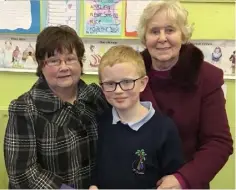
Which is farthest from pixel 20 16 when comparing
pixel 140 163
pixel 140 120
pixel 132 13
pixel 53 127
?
pixel 140 163

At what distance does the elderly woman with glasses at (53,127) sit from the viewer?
45.4 inches

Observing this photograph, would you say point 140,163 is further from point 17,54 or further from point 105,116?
point 17,54

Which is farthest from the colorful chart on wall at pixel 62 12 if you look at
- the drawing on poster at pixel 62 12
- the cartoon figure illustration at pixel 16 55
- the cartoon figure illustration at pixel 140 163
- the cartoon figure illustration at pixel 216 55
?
the cartoon figure illustration at pixel 140 163

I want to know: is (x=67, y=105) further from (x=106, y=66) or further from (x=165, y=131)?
(x=165, y=131)

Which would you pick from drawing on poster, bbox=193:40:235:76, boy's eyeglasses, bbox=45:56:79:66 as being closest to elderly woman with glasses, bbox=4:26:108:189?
boy's eyeglasses, bbox=45:56:79:66

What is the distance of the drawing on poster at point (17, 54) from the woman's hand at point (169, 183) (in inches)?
39.4

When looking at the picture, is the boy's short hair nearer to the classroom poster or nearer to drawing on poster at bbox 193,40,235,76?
the classroom poster

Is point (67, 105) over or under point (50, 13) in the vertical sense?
under

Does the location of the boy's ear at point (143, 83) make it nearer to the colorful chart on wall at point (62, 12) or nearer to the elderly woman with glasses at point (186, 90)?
the elderly woman with glasses at point (186, 90)

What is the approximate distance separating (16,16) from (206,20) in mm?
985

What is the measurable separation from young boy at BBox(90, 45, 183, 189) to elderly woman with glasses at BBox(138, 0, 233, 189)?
10cm

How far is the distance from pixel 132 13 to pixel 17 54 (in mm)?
655

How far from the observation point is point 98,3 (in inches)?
67.3

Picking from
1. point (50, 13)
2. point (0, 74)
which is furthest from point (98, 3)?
point (0, 74)
